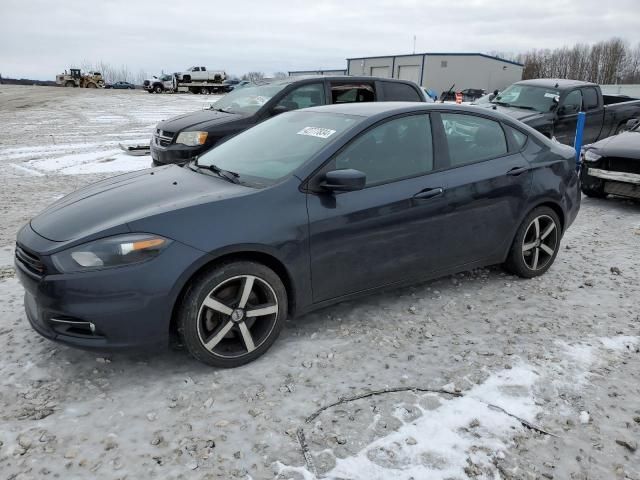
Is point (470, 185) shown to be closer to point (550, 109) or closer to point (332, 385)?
point (332, 385)

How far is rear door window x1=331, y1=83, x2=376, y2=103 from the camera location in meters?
7.69

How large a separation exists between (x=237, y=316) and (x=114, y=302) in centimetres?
71

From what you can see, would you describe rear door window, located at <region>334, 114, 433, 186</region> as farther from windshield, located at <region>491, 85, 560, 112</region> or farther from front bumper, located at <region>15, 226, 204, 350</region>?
windshield, located at <region>491, 85, 560, 112</region>

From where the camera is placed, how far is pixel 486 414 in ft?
8.95

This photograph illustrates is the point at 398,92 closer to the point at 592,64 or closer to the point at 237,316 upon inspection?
the point at 237,316

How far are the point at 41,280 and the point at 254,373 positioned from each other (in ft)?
4.34

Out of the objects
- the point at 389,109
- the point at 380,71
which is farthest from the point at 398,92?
the point at 380,71

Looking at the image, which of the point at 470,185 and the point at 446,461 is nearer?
the point at 446,461

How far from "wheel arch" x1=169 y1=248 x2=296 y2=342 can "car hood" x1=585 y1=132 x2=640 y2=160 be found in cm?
618

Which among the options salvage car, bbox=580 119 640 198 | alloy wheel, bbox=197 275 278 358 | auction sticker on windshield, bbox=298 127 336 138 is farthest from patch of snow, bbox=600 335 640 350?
salvage car, bbox=580 119 640 198

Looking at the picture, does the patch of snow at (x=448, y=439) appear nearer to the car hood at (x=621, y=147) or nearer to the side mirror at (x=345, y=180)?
the side mirror at (x=345, y=180)

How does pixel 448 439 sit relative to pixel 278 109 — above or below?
below

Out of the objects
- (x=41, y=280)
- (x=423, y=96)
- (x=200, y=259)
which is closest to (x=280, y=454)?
(x=200, y=259)

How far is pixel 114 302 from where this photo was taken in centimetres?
270
